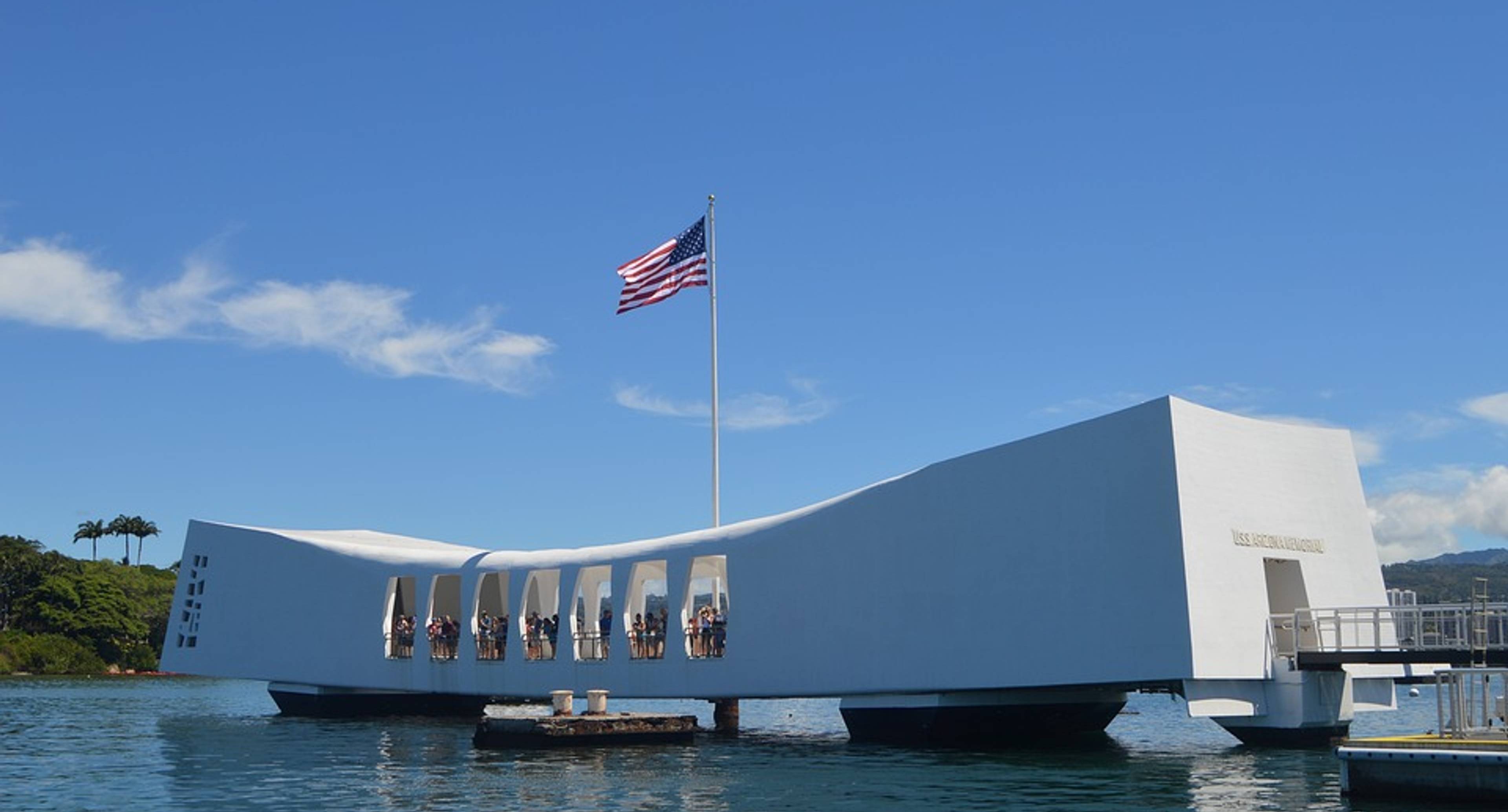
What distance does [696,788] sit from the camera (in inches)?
905

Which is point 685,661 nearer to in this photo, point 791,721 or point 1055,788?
point 791,721

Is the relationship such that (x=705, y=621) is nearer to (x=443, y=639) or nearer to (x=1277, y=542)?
(x=443, y=639)

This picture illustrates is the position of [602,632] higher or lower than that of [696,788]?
higher

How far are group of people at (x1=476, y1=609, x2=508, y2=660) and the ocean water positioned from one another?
2250 millimetres

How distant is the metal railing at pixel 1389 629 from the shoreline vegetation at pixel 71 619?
261ft

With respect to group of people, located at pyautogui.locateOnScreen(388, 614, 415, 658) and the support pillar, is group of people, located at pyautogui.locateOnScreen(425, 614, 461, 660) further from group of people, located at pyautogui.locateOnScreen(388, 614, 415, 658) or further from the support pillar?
the support pillar

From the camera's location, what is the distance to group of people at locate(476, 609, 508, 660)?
39562 mm

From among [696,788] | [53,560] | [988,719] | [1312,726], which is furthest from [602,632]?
[53,560]

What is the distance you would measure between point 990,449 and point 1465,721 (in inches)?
400

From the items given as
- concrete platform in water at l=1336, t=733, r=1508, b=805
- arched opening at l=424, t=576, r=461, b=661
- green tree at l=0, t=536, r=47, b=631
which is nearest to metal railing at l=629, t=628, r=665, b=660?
arched opening at l=424, t=576, r=461, b=661

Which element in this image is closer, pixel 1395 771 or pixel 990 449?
pixel 1395 771

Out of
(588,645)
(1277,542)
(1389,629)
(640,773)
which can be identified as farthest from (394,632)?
(1389,629)

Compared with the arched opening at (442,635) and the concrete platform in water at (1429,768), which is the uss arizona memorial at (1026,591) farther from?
the concrete platform in water at (1429,768)

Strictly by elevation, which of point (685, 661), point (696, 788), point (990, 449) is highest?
point (990, 449)
